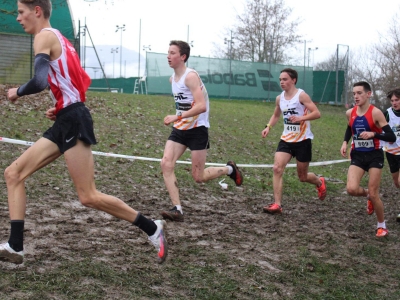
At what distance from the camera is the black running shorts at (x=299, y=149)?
8.48 m

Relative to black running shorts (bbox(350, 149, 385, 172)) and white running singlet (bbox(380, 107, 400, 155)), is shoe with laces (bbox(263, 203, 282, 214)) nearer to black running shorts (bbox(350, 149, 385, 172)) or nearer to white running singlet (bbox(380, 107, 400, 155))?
black running shorts (bbox(350, 149, 385, 172))

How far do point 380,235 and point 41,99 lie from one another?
41.6 feet

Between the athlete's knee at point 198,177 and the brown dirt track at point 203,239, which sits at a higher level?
the athlete's knee at point 198,177

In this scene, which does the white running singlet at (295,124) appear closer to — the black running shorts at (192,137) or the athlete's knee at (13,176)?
the black running shorts at (192,137)

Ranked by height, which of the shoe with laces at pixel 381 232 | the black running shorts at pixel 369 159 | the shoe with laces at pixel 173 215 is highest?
the black running shorts at pixel 369 159

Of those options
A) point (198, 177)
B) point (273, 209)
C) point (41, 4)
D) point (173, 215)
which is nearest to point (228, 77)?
point (273, 209)

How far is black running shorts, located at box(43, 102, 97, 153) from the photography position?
459cm

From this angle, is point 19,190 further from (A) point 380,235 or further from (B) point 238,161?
(B) point 238,161

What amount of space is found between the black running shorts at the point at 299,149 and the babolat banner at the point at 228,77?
66.4 ft

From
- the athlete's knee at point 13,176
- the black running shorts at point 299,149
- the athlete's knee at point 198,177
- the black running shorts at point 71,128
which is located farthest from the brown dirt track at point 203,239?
the black running shorts at point 71,128

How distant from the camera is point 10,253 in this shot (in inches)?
179

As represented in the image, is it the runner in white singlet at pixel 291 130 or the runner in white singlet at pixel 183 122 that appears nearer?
the runner in white singlet at pixel 183 122

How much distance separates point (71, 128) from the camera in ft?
15.1

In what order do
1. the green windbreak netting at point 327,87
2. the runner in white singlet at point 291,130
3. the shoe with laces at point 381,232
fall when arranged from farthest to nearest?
the green windbreak netting at point 327,87, the runner in white singlet at point 291,130, the shoe with laces at point 381,232
